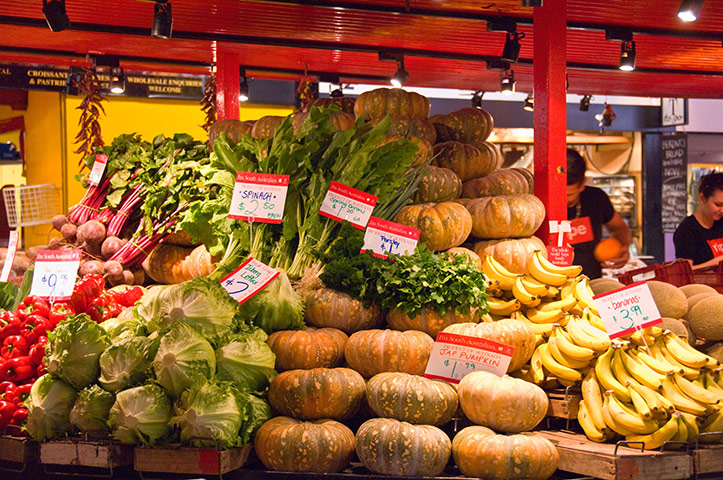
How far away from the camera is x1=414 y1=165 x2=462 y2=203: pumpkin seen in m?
4.12

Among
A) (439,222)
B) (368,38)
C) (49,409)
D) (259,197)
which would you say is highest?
(368,38)

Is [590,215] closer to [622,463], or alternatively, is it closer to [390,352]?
[390,352]

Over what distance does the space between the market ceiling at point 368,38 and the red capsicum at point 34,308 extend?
3570 millimetres

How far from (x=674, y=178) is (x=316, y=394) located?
466 inches

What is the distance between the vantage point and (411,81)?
10.4 metres

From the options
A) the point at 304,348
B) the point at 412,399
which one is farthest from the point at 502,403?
the point at 304,348

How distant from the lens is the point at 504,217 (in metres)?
4.05

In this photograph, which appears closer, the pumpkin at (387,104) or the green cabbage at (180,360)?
the green cabbage at (180,360)

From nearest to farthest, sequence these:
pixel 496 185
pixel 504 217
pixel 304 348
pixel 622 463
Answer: pixel 622 463 → pixel 304 348 → pixel 504 217 → pixel 496 185

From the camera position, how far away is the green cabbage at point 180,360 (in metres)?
2.79

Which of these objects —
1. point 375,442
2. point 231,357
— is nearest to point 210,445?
point 231,357

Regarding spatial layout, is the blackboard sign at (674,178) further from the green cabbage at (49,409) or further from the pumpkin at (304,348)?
the green cabbage at (49,409)

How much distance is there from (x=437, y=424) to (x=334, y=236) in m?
1.26

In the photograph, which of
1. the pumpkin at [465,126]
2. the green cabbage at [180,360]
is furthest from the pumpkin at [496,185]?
the green cabbage at [180,360]
